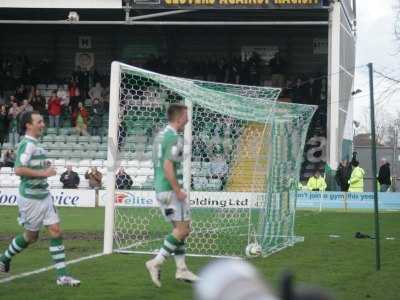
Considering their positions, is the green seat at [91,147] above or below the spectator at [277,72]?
below

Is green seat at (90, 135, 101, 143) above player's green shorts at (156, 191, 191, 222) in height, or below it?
above

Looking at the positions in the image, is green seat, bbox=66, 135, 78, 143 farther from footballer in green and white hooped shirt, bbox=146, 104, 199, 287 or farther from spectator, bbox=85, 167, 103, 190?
footballer in green and white hooped shirt, bbox=146, 104, 199, 287

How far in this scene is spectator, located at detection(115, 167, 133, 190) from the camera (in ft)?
57.4

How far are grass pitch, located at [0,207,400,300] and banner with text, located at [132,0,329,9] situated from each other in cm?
1168

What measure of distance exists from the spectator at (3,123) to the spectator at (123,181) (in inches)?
435

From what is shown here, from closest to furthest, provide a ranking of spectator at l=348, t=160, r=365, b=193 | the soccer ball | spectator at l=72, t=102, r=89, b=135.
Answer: the soccer ball < spectator at l=348, t=160, r=365, b=193 < spectator at l=72, t=102, r=89, b=135

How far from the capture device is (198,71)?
112 ft

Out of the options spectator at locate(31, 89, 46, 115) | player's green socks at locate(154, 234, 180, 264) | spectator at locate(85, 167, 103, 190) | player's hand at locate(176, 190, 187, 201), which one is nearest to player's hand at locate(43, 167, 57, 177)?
player's hand at locate(176, 190, 187, 201)

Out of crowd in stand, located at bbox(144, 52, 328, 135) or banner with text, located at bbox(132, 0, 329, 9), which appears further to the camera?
crowd in stand, located at bbox(144, 52, 328, 135)

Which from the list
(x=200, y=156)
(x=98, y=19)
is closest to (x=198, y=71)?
(x=98, y=19)

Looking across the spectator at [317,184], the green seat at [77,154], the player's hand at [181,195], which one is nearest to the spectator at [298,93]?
the spectator at [317,184]

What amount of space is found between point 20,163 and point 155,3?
20289mm

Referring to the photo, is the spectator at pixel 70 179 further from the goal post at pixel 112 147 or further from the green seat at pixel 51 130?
the goal post at pixel 112 147

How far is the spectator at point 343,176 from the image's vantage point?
87.0 ft
